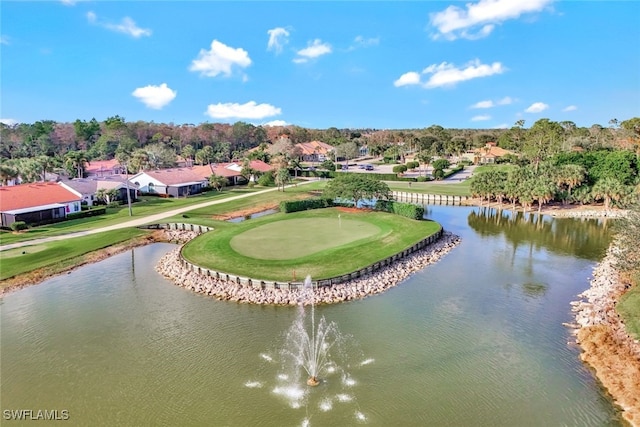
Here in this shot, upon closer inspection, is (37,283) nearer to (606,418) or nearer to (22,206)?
(22,206)

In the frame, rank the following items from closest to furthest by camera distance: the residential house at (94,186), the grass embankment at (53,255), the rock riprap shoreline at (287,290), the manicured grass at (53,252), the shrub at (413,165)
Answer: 1. the rock riprap shoreline at (287,290)
2. the grass embankment at (53,255)
3. the manicured grass at (53,252)
4. the residential house at (94,186)
5. the shrub at (413,165)

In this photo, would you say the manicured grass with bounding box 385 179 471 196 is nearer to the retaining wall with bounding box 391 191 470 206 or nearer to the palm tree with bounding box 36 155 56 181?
the retaining wall with bounding box 391 191 470 206

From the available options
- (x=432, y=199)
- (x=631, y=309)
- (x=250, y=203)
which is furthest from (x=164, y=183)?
(x=631, y=309)

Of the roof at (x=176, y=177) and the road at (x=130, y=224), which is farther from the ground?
the roof at (x=176, y=177)

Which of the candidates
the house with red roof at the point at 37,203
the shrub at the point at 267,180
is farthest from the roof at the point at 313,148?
the house with red roof at the point at 37,203

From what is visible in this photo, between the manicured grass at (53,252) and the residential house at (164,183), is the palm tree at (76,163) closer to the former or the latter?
the residential house at (164,183)
